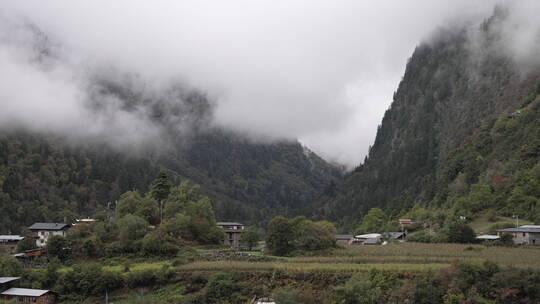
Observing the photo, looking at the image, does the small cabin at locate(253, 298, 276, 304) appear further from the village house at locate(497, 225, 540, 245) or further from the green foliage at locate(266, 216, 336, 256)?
the village house at locate(497, 225, 540, 245)

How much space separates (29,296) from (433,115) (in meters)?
123

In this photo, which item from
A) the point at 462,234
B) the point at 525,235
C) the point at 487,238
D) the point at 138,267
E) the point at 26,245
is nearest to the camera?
the point at 138,267

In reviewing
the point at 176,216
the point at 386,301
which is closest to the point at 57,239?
the point at 176,216

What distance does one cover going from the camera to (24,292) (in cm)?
5784

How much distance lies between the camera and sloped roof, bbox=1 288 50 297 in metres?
56.9

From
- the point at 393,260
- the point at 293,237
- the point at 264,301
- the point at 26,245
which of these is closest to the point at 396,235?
the point at 293,237

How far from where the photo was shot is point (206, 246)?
7638 centimetres

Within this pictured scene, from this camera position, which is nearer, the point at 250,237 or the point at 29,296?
the point at 29,296

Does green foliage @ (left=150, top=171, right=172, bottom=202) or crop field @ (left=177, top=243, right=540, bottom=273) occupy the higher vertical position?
green foliage @ (left=150, top=171, right=172, bottom=202)

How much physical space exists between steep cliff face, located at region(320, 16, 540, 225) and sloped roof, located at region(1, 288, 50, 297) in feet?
248

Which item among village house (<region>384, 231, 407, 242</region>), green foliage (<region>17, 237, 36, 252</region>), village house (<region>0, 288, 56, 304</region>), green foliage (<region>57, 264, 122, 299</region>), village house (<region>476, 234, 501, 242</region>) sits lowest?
village house (<region>0, 288, 56, 304</region>)

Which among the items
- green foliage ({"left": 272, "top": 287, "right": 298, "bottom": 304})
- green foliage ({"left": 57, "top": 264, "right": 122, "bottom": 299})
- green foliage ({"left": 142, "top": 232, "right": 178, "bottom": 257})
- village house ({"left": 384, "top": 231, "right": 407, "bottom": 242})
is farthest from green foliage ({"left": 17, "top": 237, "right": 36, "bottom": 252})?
village house ({"left": 384, "top": 231, "right": 407, "bottom": 242})

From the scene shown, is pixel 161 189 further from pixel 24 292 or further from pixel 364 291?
pixel 364 291

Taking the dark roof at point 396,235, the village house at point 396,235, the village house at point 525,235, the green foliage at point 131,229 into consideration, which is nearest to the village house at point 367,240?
the village house at point 396,235
